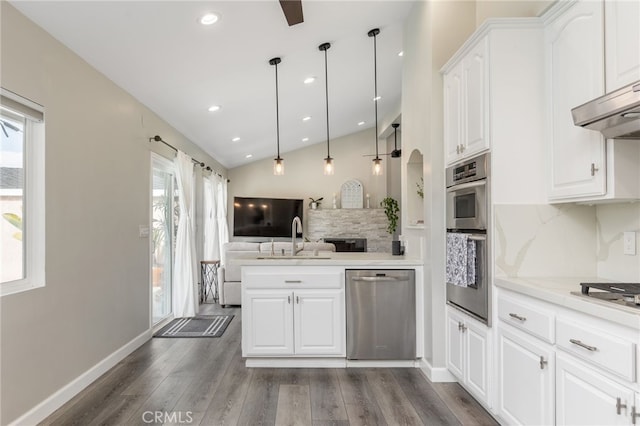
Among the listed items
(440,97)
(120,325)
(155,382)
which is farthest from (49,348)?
(440,97)

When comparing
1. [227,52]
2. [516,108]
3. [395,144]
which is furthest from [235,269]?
[395,144]

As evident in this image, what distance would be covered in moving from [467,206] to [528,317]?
0.89 m

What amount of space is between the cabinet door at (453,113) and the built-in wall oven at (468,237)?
0.46 ft

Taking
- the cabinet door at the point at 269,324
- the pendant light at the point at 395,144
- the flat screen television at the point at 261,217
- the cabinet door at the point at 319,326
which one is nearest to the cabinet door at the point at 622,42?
the cabinet door at the point at 319,326

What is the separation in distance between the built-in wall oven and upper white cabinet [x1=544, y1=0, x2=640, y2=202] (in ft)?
1.37

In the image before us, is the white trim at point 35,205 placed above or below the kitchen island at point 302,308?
above

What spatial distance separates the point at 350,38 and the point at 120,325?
12.2 ft

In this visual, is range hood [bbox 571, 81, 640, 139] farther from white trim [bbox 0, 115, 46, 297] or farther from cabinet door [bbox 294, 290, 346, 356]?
white trim [bbox 0, 115, 46, 297]

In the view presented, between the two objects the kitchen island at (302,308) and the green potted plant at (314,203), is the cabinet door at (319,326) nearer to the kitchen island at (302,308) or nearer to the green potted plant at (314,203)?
the kitchen island at (302,308)

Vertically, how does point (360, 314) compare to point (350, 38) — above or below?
below

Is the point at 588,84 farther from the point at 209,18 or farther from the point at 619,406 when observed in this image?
the point at 209,18

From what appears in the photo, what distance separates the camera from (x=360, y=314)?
3.27 metres

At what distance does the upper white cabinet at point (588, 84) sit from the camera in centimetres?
173

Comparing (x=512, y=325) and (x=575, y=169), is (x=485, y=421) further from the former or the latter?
(x=575, y=169)
